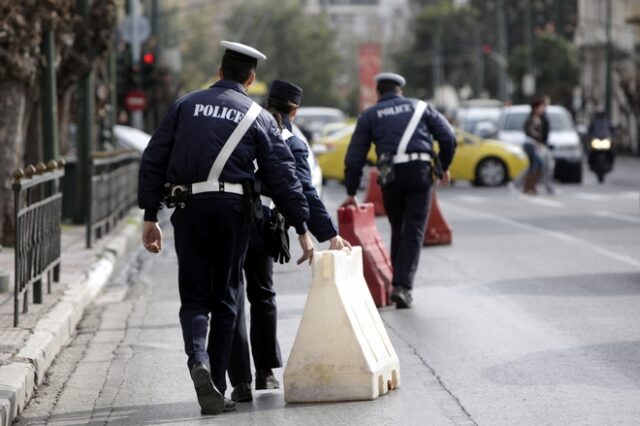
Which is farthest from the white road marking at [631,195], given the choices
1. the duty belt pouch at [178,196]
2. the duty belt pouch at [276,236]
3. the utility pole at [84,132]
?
the duty belt pouch at [178,196]

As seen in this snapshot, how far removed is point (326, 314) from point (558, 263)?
8159mm

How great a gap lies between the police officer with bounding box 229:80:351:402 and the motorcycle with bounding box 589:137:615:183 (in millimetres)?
29149

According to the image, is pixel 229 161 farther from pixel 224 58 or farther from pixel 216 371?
pixel 216 371

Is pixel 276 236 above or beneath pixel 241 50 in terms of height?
beneath

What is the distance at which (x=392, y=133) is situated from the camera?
13.2 metres

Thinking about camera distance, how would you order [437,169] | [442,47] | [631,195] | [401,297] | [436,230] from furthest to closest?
[442,47] < [631,195] < [436,230] < [437,169] < [401,297]

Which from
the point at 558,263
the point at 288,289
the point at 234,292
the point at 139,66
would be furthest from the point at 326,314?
the point at 139,66

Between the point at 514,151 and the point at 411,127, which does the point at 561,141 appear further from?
the point at 411,127

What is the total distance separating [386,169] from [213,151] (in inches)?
195

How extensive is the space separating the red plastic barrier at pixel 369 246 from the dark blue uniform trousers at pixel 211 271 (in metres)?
4.35

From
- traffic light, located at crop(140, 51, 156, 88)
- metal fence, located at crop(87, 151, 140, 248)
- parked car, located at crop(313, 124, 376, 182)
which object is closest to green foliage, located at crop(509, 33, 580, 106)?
parked car, located at crop(313, 124, 376, 182)

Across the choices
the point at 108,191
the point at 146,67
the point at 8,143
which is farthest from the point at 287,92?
the point at 146,67

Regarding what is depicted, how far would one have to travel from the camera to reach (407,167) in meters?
13.1

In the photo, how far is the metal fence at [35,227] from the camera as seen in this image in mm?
11172
